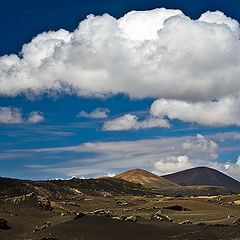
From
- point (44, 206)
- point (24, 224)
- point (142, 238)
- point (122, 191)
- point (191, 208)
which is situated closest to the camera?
point (142, 238)

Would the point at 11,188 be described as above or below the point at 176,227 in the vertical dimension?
above

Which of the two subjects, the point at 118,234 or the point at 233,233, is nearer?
the point at 233,233

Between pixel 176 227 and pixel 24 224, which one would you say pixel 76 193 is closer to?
pixel 24 224

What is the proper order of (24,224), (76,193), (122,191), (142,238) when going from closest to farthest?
(142,238) < (24,224) < (76,193) < (122,191)

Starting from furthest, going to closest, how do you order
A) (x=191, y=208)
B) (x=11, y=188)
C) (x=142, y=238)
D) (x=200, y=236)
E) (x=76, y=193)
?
(x=76, y=193) → (x=11, y=188) → (x=191, y=208) → (x=142, y=238) → (x=200, y=236)

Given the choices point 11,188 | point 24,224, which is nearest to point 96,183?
point 11,188

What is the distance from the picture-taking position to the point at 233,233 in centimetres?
2162

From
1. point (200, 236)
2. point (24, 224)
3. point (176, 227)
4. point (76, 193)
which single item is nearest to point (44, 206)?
point (24, 224)

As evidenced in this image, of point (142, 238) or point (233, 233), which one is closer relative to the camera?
point (233, 233)

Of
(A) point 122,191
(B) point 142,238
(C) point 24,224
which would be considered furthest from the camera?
(A) point 122,191

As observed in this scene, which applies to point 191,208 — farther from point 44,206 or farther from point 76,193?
point 76,193

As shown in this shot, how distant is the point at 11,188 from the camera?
252ft

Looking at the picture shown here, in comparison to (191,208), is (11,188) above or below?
above

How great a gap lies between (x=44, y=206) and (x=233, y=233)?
100 feet
